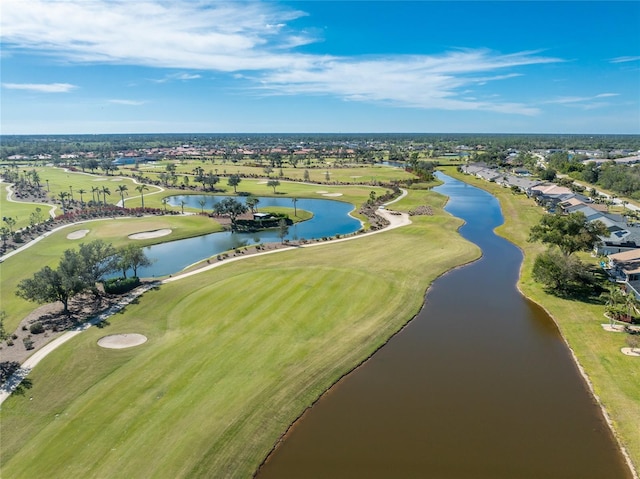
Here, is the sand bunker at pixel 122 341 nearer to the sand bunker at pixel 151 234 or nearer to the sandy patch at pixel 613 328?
the sand bunker at pixel 151 234

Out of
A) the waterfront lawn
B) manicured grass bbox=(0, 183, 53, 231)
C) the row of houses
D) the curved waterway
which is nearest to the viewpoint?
the curved waterway

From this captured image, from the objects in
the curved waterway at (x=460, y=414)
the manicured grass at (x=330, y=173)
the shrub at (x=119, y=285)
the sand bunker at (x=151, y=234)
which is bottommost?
the curved waterway at (x=460, y=414)

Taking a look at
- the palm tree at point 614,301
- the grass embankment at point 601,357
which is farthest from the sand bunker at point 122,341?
the palm tree at point 614,301

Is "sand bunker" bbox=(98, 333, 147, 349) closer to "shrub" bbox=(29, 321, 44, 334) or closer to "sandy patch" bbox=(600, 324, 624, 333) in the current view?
"shrub" bbox=(29, 321, 44, 334)

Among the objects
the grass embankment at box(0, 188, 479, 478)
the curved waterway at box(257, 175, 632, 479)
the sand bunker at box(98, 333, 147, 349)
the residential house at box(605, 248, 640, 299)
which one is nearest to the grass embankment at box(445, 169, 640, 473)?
the curved waterway at box(257, 175, 632, 479)

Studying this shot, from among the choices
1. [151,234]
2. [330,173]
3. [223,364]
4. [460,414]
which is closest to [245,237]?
[151,234]

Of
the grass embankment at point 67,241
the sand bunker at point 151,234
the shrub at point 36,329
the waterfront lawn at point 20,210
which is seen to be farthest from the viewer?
the waterfront lawn at point 20,210

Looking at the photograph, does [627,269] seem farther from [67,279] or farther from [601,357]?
[67,279]
